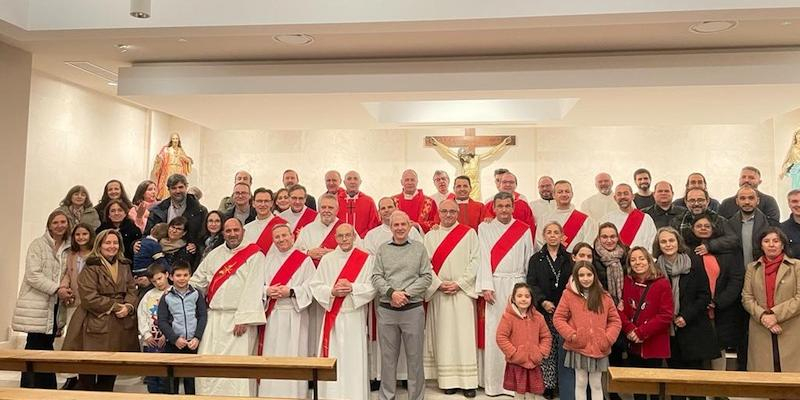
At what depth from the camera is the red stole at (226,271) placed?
16.4ft

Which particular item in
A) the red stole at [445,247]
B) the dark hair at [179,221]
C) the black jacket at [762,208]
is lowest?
the red stole at [445,247]

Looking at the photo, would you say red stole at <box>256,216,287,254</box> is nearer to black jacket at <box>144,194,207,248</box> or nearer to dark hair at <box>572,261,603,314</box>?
black jacket at <box>144,194,207,248</box>

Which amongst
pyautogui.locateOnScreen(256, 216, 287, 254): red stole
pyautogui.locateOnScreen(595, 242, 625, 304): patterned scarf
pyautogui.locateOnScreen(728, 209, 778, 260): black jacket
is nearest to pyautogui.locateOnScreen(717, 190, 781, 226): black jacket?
pyautogui.locateOnScreen(728, 209, 778, 260): black jacket

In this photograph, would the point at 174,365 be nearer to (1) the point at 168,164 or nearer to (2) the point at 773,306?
(2) the point at 773,306

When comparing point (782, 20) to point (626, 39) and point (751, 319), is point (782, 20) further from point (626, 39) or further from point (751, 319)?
point (751, 319)

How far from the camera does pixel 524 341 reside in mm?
4648

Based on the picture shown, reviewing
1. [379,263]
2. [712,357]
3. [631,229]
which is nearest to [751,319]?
[712,357]

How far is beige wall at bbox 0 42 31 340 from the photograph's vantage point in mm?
6039

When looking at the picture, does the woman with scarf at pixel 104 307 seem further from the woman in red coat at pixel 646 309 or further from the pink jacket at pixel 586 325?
the woman in red coat at pixel 646 309

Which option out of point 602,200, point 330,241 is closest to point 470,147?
point 602,200

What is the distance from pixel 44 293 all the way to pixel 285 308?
1.87 meters

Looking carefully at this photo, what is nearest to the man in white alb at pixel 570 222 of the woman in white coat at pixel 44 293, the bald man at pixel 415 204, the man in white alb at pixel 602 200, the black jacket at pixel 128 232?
the bald man at pixel 415 204

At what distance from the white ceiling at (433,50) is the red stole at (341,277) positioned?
1799 millimetres

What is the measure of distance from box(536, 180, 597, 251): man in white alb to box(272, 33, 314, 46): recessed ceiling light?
8.31 ft
